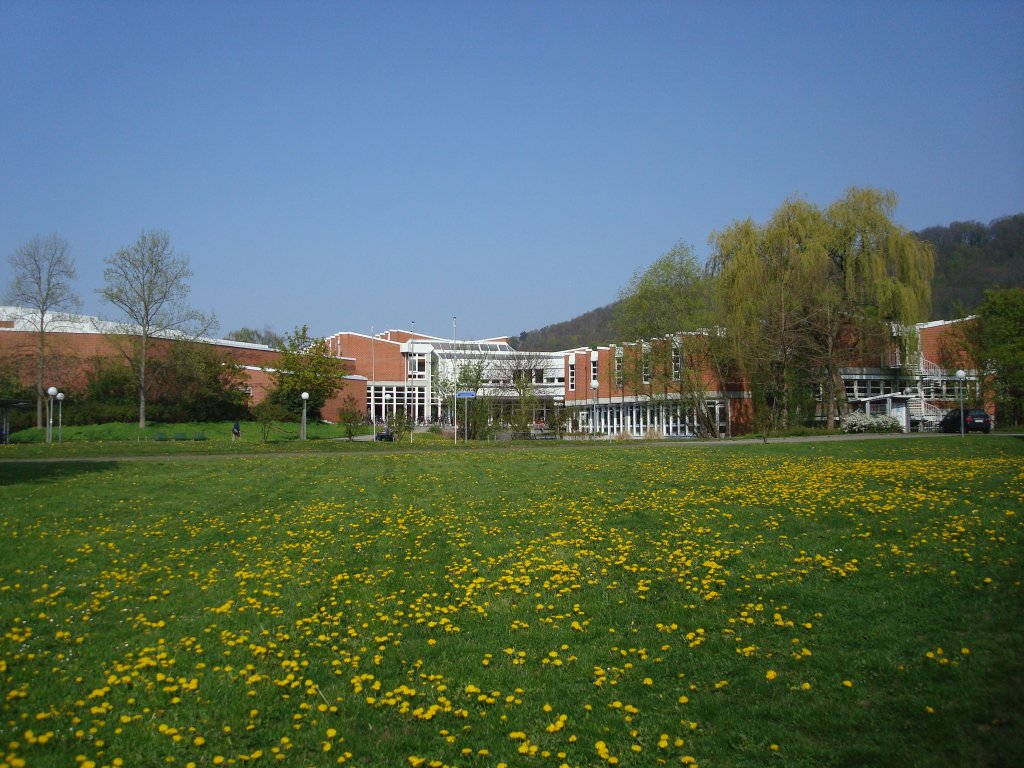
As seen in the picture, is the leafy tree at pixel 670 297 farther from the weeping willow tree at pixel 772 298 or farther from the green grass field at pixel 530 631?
the green grass field at pixel 530 631

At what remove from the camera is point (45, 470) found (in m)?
24.4

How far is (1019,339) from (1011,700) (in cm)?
5666

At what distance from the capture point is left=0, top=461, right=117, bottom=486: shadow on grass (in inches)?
856

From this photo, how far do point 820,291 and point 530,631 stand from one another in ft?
150

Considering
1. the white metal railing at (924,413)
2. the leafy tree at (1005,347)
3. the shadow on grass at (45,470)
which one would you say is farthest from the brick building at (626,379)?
the shadow on grass at (45,470)

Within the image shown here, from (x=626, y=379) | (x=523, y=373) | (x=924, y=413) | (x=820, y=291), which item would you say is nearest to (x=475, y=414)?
(x=626, y=379)

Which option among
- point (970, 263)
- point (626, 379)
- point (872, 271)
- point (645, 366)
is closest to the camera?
point (872, 271)

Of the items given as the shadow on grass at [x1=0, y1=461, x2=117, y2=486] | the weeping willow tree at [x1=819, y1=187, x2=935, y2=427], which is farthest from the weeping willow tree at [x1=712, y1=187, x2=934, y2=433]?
the shadow on grass at [x1=0, y1=461, x2=117, y2=486]

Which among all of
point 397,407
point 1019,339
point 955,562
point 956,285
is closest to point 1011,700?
point 955,562

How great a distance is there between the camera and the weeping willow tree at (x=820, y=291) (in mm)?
48219

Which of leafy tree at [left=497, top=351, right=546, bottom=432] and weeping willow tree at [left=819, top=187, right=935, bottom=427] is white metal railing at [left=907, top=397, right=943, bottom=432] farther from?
leafy tree at [left=497, top=351, right=546, bottom=432]

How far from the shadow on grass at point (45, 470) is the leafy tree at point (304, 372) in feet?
111

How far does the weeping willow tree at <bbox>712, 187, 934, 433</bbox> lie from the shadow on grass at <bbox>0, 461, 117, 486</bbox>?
124ft

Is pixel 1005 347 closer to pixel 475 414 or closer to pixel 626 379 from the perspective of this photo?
pixel 626 379
